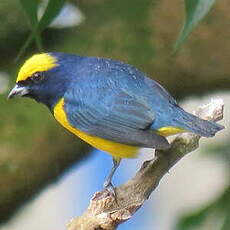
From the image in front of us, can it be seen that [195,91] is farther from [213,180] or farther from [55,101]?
[55,101]

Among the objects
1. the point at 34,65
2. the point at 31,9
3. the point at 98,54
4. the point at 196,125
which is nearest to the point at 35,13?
the point at 31,9

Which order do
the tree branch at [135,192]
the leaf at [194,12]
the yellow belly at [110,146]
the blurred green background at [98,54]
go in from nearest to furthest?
the leaf at [194,12] → the tree branch at [135,192] → the yellow belly at [110,146] → the blurred green background at [98,54]

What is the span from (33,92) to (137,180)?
0.17 meters

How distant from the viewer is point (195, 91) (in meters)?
1.65

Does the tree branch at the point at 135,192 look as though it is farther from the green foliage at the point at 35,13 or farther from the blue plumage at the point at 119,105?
the green foliage at the point at 35,13

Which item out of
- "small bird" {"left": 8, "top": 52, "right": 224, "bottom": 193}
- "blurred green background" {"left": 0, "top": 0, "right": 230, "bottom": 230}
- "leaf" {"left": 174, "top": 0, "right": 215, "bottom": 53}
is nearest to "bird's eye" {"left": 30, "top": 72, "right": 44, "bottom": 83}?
"small bird" {"left": 8, "top": 52, "right": 224, "bottom": 193}

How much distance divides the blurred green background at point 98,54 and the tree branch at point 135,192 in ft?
1.40

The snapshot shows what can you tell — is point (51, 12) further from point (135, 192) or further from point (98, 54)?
point (98, 54)

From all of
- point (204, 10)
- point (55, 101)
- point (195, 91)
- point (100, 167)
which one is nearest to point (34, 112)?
point (100, 167)

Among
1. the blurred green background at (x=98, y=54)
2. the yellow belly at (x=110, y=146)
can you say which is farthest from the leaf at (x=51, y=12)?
the blurred green background at (x=98, y=54)

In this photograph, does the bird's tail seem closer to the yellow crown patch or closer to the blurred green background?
the yellow crown patch

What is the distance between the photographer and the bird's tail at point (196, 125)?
38.3 inches

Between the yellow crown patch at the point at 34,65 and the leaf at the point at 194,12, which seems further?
the yellow crown patch at the point at 34,65

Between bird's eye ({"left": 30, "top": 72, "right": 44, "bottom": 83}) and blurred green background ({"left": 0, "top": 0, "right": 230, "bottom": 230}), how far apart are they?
0.47 metres
